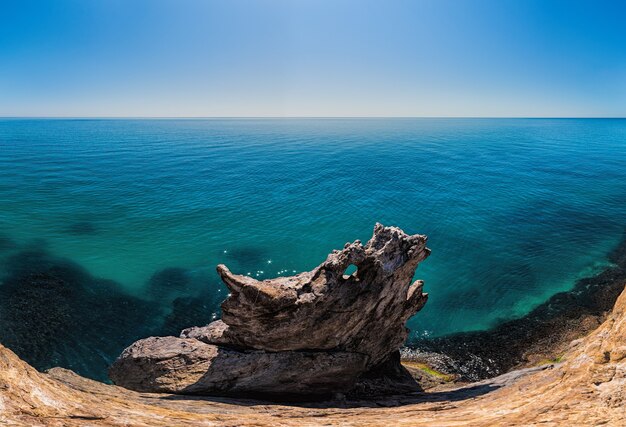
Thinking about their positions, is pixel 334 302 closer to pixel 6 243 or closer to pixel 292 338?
pixel 292 338

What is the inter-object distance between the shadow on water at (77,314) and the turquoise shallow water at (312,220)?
5.32ft

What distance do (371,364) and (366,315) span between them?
4842 millimetres

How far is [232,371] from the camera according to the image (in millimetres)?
18609

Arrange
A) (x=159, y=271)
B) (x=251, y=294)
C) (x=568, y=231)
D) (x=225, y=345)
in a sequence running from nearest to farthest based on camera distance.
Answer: (x=251, y=294) < (x=225, y=345) < (x=159, y=271) < (x=568, y=231)

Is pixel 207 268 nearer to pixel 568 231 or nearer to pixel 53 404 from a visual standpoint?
pixel 53 404

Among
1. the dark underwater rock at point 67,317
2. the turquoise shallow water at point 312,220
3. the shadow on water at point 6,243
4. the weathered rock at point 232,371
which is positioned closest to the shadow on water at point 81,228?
the turquoise shallow water at point 312,220

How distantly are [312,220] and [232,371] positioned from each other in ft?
147

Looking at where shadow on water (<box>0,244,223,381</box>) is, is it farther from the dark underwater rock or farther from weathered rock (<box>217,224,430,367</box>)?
weathered rock (<box>217,224,430,367</box>)

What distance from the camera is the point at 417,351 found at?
106ft

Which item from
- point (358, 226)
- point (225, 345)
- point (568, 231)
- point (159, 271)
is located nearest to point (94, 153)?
point (159, 271)

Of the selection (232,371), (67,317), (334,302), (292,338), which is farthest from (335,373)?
(67,317)

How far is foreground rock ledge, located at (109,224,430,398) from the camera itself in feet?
60.1

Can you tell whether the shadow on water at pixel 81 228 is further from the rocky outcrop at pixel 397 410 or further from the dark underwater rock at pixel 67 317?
the rocky outcrop at pixel 397 410

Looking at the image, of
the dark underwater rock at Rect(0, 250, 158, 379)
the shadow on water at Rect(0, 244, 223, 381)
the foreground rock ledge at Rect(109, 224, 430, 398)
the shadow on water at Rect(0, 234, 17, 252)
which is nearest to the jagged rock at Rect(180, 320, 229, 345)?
the foreground rock ledge at Rect(109, 224, 430, 398)
